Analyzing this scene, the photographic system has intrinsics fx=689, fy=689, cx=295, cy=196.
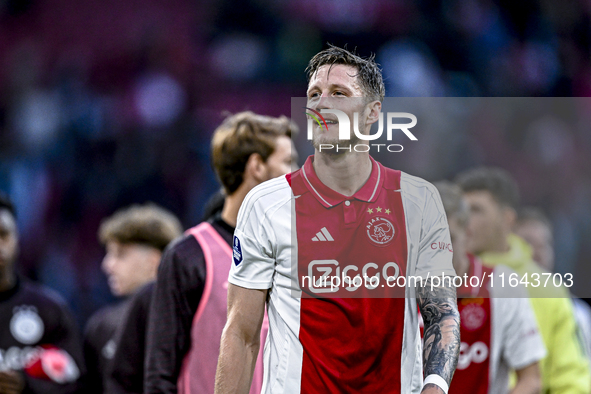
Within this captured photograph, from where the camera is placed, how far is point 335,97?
2.00m

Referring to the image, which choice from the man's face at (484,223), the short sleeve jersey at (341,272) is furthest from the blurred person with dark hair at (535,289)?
the short sleeve jersey at (341,272)

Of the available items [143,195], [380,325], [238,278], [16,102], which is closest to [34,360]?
[238,278]

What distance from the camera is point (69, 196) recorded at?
29.6 ft

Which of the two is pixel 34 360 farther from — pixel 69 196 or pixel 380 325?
pixel 69 196

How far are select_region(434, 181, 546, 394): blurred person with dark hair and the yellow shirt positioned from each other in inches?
10.6

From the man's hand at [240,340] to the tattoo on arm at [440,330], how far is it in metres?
0.49

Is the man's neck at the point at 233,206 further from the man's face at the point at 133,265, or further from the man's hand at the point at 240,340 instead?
the man's face at the point at 133,265

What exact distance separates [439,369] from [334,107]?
2.60 ft

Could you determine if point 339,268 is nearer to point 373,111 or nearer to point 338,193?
point 338,193

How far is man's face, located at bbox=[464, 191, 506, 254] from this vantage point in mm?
3621

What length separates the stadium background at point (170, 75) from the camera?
890cm

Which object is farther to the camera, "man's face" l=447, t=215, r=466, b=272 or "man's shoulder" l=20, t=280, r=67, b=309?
"man's shoulder" l=20, t=280, r=67, b=309

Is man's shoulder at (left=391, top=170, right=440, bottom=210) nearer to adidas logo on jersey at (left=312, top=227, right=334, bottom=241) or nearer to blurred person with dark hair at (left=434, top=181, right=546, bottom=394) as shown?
adidas logo on jersey at (left=312, top=227, right=334, bottom=241)

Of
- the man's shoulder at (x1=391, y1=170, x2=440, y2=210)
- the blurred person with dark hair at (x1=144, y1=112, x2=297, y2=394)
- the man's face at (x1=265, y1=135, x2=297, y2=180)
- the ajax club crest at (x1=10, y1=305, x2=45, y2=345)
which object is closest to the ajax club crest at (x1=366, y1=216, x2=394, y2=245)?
the man's shoulder at (x1=391, y1=170, x2=440, y2=210)
